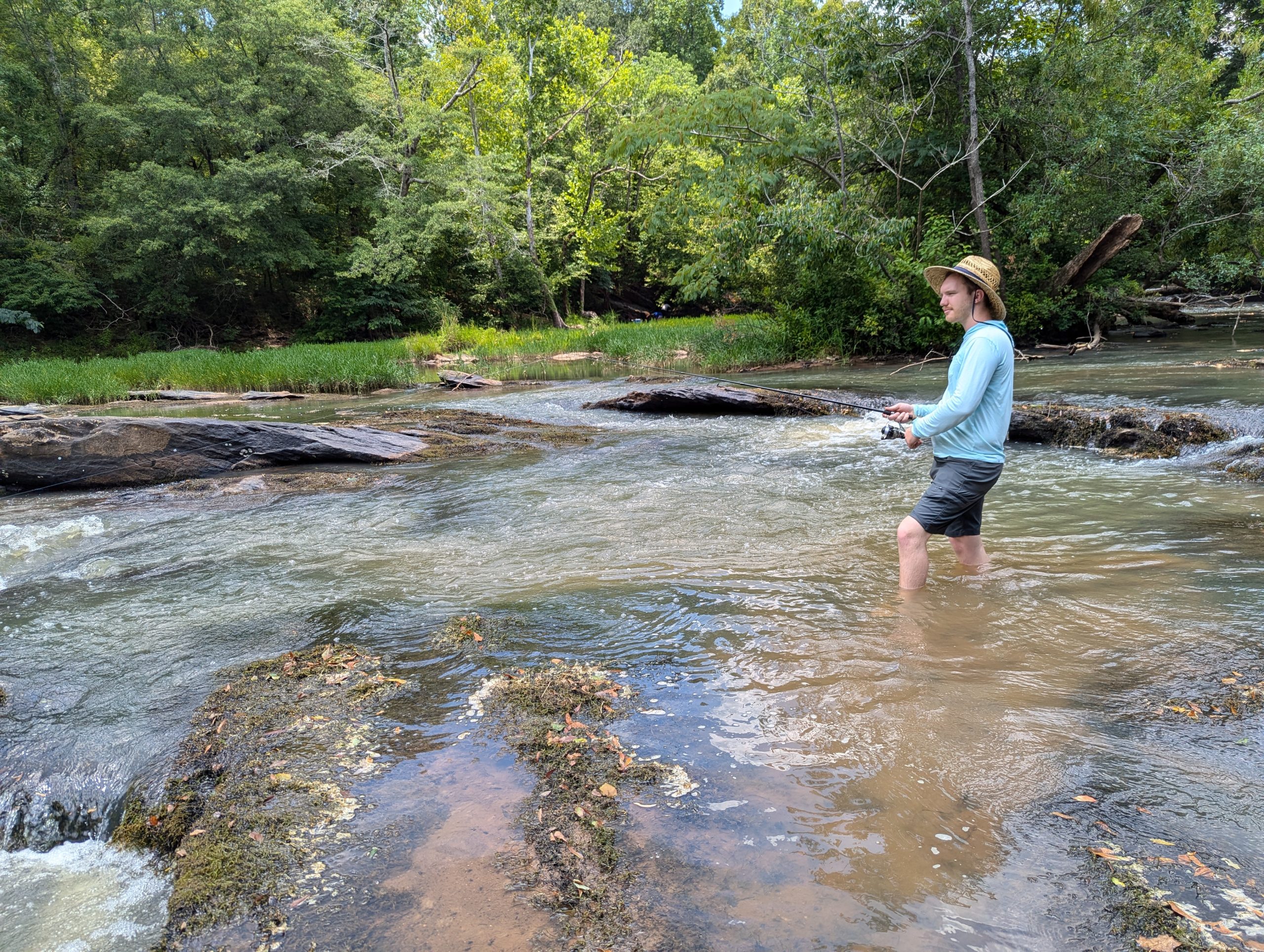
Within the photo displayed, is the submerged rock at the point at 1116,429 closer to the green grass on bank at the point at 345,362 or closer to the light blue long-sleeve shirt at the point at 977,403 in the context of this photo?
the light blue long-sleeve shirt at the point at 977,403

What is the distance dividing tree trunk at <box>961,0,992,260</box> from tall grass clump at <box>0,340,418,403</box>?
13.8 meters

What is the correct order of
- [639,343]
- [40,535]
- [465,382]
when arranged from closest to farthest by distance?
[40,535], [465,382], [639,343]

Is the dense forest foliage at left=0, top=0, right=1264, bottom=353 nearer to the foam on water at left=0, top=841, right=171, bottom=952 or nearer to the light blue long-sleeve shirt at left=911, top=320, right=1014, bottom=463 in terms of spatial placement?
the light blue long-sleeve shirt at left=911, top=320, right=1014, bottom=463

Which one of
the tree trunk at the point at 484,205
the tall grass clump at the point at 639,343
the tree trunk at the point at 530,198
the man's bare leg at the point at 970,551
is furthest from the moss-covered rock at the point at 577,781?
the tree trunk at the point at 530,198

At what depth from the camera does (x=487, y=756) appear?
2.79 metres

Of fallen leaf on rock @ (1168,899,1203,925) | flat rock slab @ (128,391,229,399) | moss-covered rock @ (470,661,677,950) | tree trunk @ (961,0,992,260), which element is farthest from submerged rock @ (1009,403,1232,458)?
flat rock slab @ (128,391,229,399)

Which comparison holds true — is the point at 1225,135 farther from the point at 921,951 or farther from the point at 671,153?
the point at 671,153

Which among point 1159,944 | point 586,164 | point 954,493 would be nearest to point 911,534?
point 954,493

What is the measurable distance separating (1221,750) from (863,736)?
1233mm

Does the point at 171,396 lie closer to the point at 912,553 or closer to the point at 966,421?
the point at 912,553

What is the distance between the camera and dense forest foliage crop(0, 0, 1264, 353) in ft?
54.4

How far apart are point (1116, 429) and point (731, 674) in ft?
24.4

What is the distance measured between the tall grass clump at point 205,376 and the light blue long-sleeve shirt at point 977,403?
15.7m

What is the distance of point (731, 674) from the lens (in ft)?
11.2
